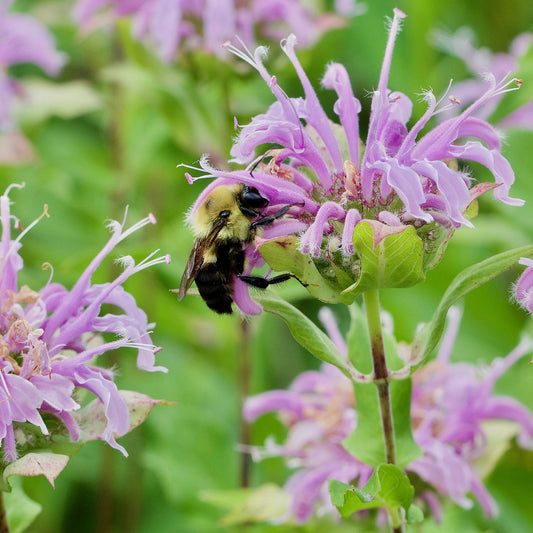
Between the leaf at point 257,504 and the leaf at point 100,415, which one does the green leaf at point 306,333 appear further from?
the leaf at point 257,504

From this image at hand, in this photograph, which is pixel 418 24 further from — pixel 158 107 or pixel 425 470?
pixel 425 470

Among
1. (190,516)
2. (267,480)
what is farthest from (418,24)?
(190,516)

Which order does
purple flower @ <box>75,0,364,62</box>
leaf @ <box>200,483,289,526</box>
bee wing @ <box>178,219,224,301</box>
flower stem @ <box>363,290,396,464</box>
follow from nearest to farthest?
flower stem @ <box>363,290,396,464</box> → bee wing @ <box>178,219,224,301</box> → leaf @ <box>200,483,289,526</box> → purple flower @ <box>75,0,364,62</box>

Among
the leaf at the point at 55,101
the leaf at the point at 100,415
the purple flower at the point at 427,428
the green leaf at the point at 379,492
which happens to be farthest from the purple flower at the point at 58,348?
the leaf at the point at 55,101

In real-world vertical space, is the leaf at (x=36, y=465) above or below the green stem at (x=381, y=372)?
below

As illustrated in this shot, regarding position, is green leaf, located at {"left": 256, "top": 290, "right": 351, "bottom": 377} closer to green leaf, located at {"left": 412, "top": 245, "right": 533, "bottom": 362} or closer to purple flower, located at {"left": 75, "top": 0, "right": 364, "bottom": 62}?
green leaf, located at {"left": 412, "top": 245, "right": 533, "bottom": 362}

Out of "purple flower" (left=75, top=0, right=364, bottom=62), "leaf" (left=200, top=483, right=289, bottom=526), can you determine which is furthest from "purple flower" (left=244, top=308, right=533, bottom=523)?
"purple flower" (left=75, top=0, right=364, bottom=62)
